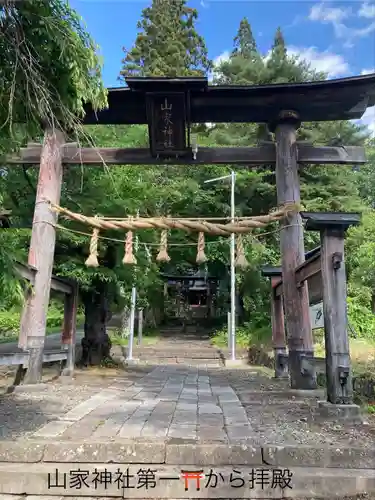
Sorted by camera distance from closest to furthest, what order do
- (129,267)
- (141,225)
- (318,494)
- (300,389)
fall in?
(318,494)
(300,389)
(141,225)
(129,267)

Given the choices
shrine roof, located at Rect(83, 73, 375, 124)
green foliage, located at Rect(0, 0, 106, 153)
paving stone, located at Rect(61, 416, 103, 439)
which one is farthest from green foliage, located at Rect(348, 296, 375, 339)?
green foliage, located at Rect(0, 0, 106, 153)

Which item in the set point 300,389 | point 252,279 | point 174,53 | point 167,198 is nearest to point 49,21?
point 300,389

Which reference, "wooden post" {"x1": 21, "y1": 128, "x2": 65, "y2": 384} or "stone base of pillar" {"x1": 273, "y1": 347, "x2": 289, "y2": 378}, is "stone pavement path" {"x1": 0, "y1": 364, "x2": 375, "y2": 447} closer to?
"wooden post" {"x1": 21, "y1": 128, "x2": 65, "y2": 384}

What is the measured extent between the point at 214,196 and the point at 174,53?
956 centimetres

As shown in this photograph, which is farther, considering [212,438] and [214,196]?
[214,196]

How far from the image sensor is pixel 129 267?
8.39 m

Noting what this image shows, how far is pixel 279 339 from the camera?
307 inches

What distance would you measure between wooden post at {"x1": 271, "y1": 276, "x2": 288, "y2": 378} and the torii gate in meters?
1.49

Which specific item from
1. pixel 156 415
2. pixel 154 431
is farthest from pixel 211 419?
pixel 154 431

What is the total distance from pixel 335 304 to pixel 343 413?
3.48 feet

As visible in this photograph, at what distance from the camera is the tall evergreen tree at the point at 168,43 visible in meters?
22.1

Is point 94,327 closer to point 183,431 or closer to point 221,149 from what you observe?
point 221,149

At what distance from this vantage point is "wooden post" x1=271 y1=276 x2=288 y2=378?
762 centimetres

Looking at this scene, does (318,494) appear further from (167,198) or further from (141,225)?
(167,198)
